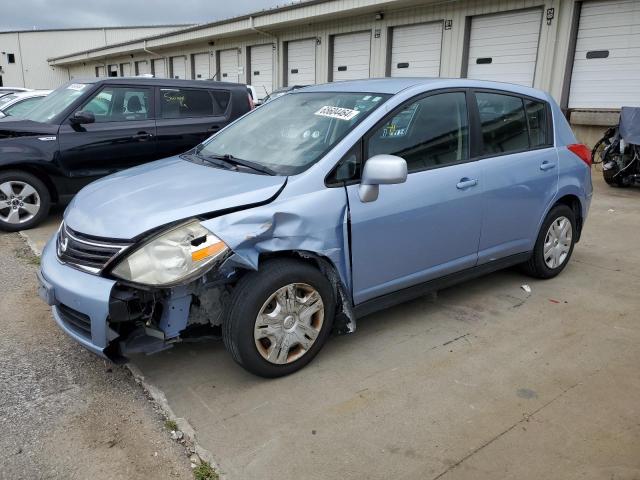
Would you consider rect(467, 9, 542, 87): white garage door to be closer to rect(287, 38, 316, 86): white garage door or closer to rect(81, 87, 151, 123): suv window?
rect(287, 38, 316, 86): white garage door

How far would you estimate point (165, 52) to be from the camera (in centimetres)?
2725

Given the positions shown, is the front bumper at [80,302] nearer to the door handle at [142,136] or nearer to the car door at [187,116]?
the door handle at [142,136]

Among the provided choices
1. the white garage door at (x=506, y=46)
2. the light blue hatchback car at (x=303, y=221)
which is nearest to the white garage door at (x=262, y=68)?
the white garage door at (x=506, y=46)

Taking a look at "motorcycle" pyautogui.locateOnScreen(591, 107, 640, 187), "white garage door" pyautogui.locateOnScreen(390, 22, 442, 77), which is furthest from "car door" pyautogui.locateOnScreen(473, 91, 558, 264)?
"white garage door" pyautogui.locateOnScreen(390, 22, 442, 77)

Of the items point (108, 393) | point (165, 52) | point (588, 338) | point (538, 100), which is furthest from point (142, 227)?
point (165, 52)

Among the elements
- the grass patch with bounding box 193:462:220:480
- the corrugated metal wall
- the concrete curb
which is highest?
the corrugated metal wall

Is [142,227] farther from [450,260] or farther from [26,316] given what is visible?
[450,260]

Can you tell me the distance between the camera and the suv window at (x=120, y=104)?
21.4ft

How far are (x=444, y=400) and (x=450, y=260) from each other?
116 centimetres

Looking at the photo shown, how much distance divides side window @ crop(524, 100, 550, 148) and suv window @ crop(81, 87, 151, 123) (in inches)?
184

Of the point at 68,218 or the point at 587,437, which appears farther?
the point at 68,218

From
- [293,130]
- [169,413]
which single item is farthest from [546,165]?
[169,413]

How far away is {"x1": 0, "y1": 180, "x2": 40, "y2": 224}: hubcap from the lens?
6.00 meters

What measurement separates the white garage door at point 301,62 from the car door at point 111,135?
39.1 ft
